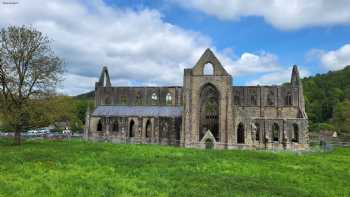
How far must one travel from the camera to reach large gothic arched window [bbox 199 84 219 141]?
53031mm

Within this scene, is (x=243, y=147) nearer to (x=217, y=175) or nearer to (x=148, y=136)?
(x=148, y=136)

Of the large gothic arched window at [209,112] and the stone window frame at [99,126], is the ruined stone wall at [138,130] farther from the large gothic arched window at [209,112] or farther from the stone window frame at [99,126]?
the large gothic arched window at [209,112]

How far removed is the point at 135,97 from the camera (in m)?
63.9

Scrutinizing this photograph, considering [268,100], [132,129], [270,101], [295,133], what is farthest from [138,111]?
[295,133]

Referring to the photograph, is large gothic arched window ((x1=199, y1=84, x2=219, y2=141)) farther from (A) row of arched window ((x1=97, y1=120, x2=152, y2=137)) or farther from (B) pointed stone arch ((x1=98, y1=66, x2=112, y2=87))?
(B) pointed stone arch ((x1=98, y1=66, x2=112, y2=87))

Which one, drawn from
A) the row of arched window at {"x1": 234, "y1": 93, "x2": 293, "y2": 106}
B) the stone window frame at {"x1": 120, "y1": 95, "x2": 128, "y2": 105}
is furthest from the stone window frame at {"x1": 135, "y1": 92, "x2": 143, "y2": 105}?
the row of arched window at {"x1": 234, "y1": 93, "x2": 293, "y2": 106}

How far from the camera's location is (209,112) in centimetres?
5406

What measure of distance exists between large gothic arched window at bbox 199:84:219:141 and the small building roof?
212 inches

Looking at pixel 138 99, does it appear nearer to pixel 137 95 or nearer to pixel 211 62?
pixel 137 95

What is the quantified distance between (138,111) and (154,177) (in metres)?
43.5

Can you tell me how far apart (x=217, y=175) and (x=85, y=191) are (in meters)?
7.50

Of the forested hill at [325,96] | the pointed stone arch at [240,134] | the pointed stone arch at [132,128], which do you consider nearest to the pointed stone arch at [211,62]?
the pointed stone arch at [240,134]

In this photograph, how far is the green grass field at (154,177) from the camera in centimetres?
1452

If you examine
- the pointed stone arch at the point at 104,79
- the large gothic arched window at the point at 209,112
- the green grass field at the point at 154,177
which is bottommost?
the green grass field at the point at 154,177
